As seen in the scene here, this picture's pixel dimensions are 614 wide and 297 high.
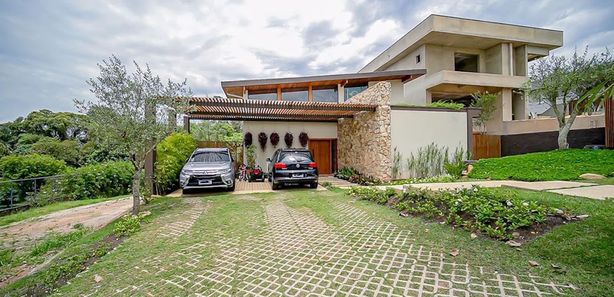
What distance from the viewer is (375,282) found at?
2.64 m

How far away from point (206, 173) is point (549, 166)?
1178cm

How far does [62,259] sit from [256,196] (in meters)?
4.96

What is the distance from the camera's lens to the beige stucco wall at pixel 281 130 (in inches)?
549

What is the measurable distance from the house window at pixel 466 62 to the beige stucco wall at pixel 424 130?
12.9m

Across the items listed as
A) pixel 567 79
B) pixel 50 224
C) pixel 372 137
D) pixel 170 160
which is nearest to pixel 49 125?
pixel 170 160

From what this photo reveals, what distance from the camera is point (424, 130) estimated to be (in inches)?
439

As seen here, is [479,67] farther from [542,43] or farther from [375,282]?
[375,282]

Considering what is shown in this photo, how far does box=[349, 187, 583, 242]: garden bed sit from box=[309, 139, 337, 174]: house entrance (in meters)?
8.91

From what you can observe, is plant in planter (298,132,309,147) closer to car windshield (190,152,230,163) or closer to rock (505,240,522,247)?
car windshield (190,152,230,163)

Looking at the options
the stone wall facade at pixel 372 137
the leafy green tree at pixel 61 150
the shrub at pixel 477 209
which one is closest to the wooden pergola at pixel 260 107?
the stone wall facade at pixel 372 137

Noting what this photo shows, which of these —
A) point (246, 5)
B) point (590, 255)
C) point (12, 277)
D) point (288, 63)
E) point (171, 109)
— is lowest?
point (12, 277)

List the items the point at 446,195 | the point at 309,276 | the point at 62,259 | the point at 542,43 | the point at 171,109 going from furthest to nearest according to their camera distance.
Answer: the point at 542,43
the point at 171,109
the point at 446,195
the point at 62,259
the point at 309,276

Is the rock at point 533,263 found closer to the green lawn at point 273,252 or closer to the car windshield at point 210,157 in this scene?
the green lawn at point 273,252

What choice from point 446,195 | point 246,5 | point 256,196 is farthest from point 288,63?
point 446,195
